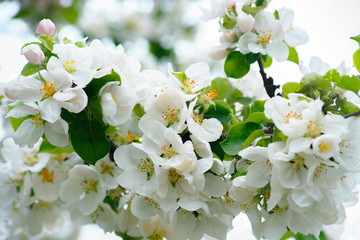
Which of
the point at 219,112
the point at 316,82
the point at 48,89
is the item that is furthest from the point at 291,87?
the point at 48,89

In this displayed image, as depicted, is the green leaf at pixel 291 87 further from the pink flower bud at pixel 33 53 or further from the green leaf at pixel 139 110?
the pink flower bud at pixel 33 53

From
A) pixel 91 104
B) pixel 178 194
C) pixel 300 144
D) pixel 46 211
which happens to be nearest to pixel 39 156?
pixel 46 211

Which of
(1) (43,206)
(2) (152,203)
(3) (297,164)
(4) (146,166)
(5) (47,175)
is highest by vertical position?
(3) (297,164)

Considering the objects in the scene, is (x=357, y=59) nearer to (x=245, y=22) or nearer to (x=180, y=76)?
(x=245, y=22)

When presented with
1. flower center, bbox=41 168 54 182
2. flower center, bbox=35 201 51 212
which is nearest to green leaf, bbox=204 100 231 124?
flower center, bbox=41 168 54 182

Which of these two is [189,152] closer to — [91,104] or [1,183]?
[91,104]
